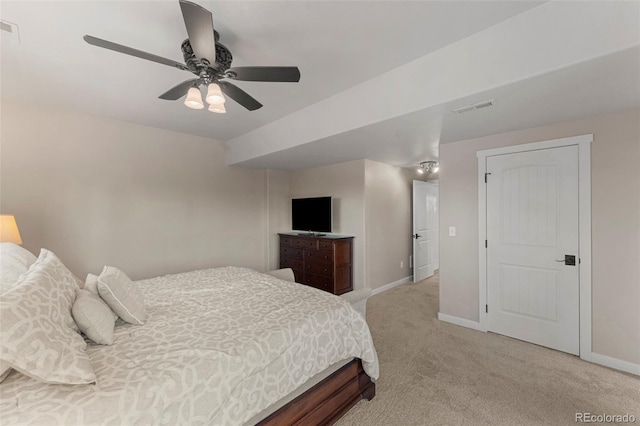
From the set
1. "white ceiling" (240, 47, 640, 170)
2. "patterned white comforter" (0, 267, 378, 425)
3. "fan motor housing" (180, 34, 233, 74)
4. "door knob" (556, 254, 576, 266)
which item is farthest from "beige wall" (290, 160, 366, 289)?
"fan motor housing" (180, 34, 233, 74)

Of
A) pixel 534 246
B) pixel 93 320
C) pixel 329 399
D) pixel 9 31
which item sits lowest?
pixel 329 399

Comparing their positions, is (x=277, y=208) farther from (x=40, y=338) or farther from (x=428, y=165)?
(x=40, y=338)

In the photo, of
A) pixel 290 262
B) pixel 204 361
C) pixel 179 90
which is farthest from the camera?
pixel 290 262

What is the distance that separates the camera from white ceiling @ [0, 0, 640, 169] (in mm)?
1532

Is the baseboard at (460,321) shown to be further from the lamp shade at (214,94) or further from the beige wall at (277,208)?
the lamp shade at (214,94)

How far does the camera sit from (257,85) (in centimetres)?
241

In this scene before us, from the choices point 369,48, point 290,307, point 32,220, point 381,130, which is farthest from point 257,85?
point 32,220

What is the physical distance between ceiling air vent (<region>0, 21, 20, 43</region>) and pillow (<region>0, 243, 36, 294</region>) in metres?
1.48

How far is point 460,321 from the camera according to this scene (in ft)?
10.2

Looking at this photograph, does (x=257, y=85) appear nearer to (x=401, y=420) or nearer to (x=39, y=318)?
(x=39, y=318)

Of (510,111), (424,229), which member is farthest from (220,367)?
(424,229)

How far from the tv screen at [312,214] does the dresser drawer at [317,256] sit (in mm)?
467

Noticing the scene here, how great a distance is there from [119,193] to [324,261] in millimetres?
3077

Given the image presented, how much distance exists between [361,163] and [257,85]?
7.30 feet
